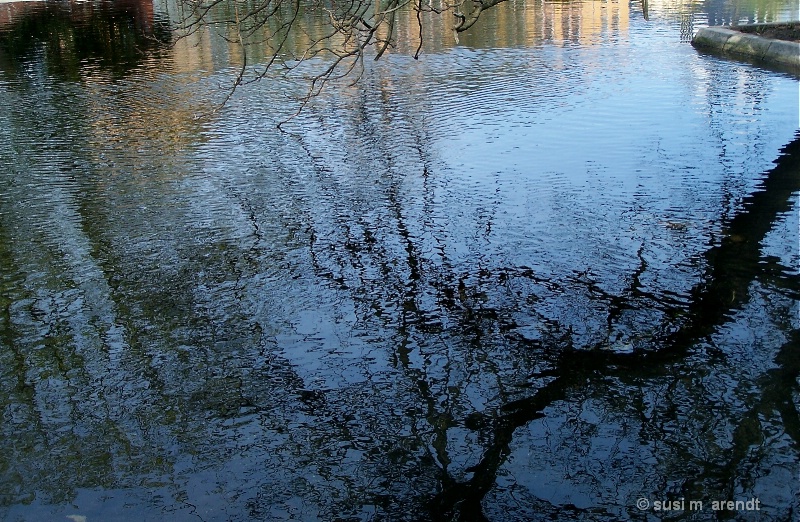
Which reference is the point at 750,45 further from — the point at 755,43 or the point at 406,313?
the point at 406,313

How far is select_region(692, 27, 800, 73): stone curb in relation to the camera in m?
15.1

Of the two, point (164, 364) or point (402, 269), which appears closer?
point (164, 364)

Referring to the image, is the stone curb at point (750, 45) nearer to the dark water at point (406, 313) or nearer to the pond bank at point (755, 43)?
the pond bank at point (755, 43)

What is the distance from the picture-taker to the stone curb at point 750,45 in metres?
15.1

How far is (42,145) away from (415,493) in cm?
887

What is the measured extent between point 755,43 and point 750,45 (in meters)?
0.11

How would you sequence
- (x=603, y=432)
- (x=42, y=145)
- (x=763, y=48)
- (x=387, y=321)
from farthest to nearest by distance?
1. (x=763, y=48)
2. (x=42, y=145)
3. (x=387, y=321)
4. (x=603, y=432)

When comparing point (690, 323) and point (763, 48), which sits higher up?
point (763, 48)

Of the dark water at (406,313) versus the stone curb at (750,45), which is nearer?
the dark water at (406,313)

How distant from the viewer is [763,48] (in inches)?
619

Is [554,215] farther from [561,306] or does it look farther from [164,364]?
[164,364]

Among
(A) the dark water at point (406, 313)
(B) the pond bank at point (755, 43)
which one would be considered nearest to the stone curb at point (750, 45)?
(B) the pond bank at point (755, 43)

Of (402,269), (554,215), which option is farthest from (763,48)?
(402,269)

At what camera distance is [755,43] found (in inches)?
629
